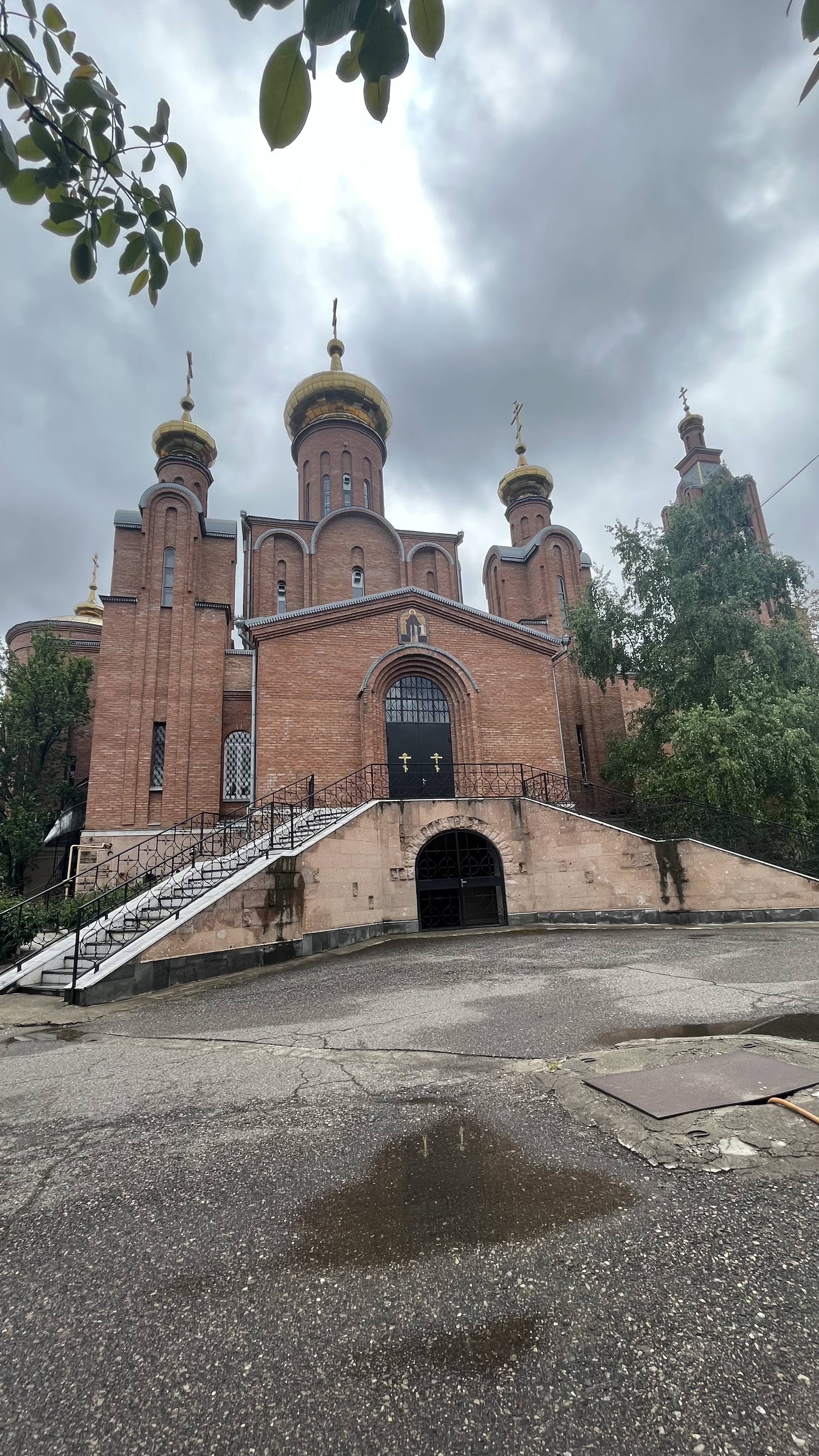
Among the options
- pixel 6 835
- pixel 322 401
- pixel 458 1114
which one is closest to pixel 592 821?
pixel 458 1114

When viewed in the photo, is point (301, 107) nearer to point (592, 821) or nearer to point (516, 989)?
point (516, 989)

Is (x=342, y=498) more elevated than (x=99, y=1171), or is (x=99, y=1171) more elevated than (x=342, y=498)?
(x=342, y=498)

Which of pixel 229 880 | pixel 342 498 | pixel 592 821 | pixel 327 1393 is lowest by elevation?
pixel 327 1393

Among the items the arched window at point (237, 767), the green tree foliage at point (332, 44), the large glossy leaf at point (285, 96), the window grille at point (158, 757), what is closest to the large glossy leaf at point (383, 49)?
the green tree foliage at point (332, 44)

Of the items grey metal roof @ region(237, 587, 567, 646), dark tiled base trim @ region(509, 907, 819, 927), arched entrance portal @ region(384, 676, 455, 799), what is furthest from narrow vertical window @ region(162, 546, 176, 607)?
dark tiled base trim @ region(509, 907, 819, 927)

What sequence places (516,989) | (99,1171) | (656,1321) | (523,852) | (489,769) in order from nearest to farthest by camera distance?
(656,1321), (99,1171), (516,989), (523,852), (489,769)

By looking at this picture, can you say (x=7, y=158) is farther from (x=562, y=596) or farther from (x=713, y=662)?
(x=562, y=596)

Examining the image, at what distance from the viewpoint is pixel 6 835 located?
20672 mm

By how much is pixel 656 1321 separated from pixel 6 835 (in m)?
23.3

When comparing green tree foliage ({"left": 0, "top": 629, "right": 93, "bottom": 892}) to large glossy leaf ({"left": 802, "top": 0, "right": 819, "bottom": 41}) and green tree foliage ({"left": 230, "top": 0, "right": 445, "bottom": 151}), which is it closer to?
green tree foliage ({"left": 230, "top": 0, "right": 445, "bottom": 151})

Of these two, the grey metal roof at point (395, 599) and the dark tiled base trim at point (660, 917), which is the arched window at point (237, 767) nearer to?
the grey metal roof at point (395, 599)

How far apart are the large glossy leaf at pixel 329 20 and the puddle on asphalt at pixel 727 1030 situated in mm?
5791

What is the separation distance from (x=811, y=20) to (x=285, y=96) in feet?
3.92

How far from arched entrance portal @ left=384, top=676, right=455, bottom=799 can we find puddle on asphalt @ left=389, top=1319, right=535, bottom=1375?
53.6ft
